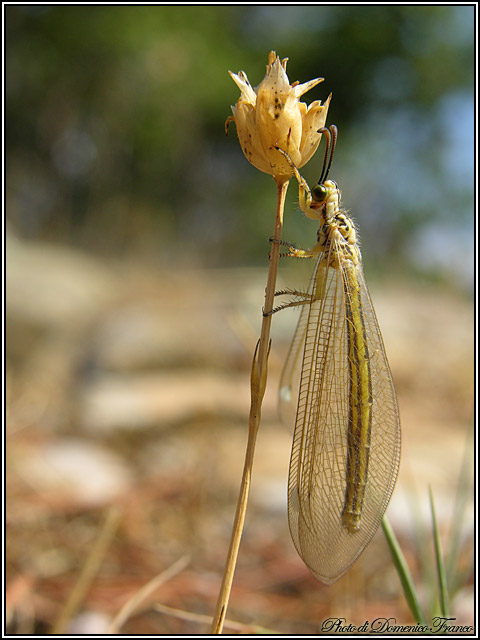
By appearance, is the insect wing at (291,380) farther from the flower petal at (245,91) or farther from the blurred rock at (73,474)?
the blurred rock at (73,474)

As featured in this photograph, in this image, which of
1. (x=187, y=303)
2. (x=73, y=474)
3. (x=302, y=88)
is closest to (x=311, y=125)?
(x=302, y=88)

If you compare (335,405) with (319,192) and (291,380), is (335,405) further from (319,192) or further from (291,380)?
(319,192)

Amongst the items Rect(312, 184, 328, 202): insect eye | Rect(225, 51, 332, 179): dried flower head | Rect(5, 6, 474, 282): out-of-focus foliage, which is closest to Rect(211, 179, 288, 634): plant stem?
Rect(225, 51, 332, 179): dried flower head

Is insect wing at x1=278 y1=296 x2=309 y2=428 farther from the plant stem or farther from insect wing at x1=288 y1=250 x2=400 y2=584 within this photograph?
the plant stem

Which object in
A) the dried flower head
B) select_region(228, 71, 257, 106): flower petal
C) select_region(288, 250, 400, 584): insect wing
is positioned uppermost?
Result: select_region(228, 71, 257, 106): flower petal

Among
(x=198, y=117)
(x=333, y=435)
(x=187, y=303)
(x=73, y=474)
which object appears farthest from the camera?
(x=198, y=117)

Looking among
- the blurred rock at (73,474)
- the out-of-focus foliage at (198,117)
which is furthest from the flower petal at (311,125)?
the out-of-focus foliage at (198,117)
